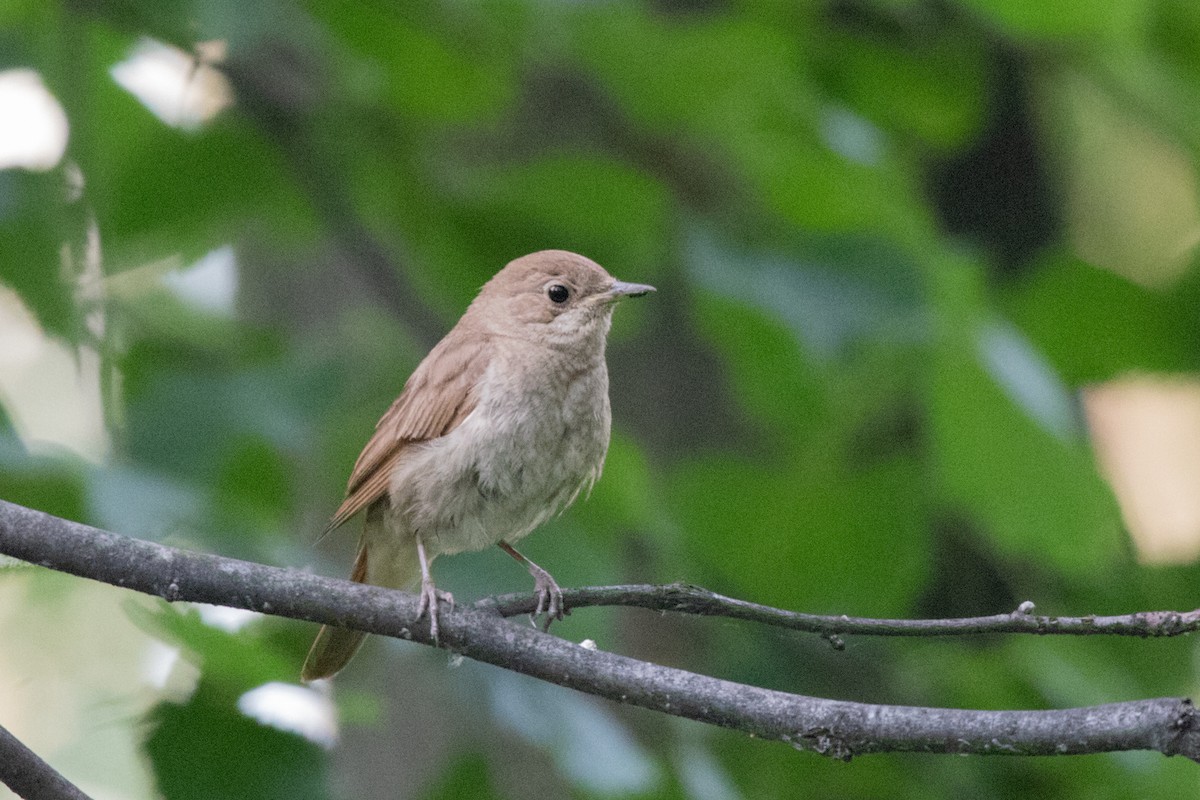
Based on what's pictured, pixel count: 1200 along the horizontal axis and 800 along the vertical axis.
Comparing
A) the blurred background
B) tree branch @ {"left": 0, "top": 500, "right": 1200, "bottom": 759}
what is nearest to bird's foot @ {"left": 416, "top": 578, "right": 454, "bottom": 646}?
tree branch @ {"left": 0, "top": 500, "right": 1200, "bottom": 759}

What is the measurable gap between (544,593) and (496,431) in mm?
926

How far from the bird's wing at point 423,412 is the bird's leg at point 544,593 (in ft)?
1.51

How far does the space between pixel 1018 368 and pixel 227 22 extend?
2.82 metres

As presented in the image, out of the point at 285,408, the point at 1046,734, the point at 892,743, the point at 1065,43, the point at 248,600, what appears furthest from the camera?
the point at 1065,43

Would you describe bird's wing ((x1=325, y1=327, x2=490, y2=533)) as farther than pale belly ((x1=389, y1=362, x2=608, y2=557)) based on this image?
Yes

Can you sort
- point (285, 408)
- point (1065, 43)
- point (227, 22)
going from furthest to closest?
point (1065, 43)
point (285, 408)
point (227, 22)

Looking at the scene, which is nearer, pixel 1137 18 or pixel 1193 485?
pixel 1137 18

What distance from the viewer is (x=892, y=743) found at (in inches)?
94.6

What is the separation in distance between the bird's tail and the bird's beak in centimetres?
101

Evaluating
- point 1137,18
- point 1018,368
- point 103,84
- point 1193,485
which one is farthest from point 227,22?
point 1193,485

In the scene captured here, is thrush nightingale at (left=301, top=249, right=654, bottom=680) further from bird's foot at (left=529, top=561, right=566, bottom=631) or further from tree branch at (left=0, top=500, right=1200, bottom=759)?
tree branch at (left=0, top=500, right=1200, bottom=759)

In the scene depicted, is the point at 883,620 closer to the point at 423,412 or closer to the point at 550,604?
the point at 550,604

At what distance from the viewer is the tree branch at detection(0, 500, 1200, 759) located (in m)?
2.26

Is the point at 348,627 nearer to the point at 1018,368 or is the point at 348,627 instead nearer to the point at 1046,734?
the point at 1046,734
